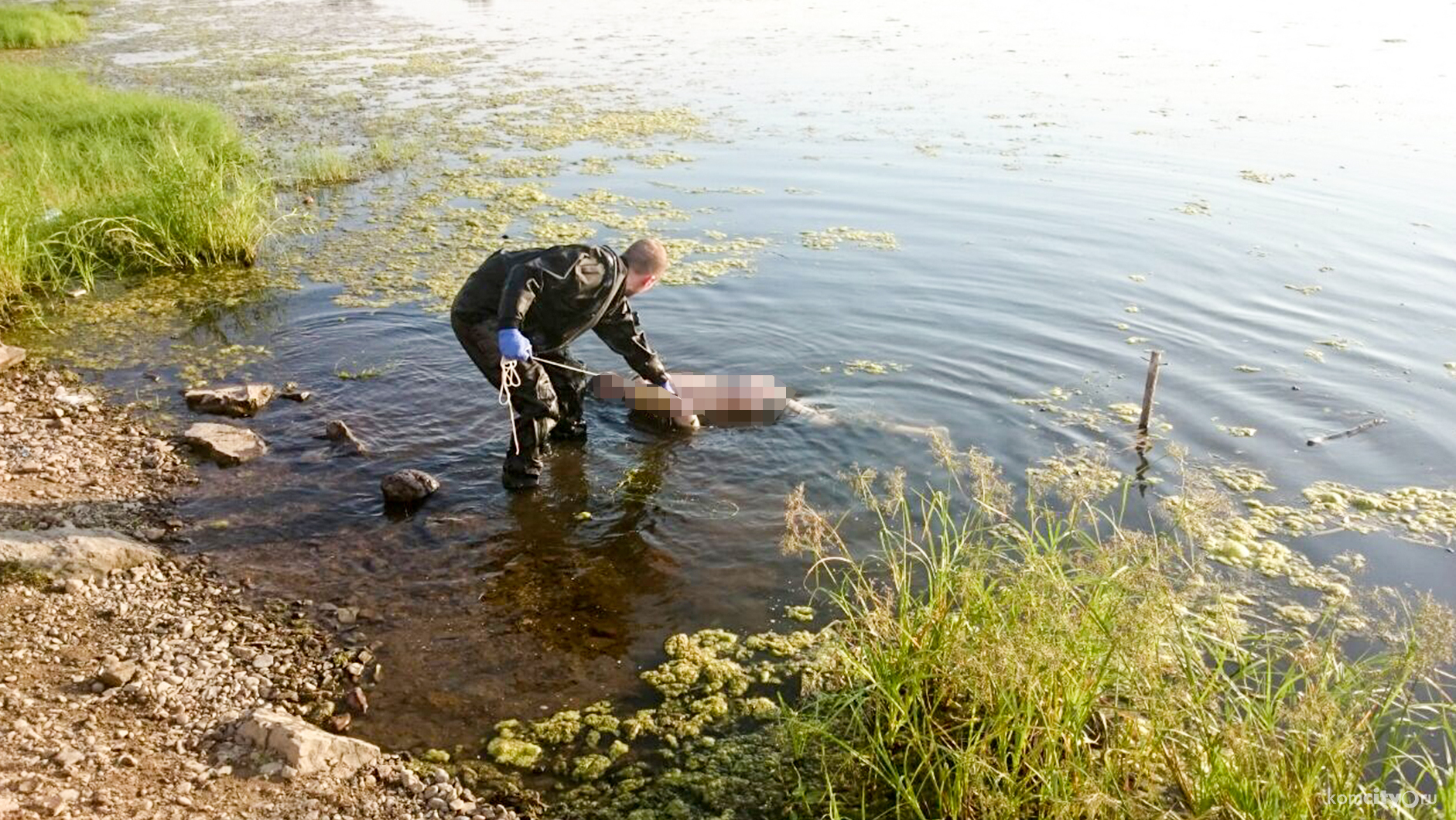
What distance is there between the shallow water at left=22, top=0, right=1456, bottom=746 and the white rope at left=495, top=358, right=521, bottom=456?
38 cm

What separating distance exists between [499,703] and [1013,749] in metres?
2.12

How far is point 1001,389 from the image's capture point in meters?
7.21

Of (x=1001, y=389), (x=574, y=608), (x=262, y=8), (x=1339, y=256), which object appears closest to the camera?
(x=574, y=608)

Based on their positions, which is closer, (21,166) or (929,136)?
(21,166)

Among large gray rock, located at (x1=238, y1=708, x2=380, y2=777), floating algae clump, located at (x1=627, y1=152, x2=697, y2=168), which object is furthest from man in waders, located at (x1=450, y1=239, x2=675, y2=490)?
floating algae clump, located at (x1=627, y1=152, x2=697, y2=168)

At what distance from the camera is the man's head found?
5.81m

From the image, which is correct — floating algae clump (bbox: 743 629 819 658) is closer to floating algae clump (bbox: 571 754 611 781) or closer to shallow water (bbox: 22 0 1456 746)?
shallow water (bbox: 22 0 1456 746)

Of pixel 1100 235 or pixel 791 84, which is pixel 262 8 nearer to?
pixel 791 84

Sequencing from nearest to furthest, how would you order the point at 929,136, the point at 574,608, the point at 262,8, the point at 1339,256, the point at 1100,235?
the point at 574,608 → the point at 1339,256 → the point at 1100,235 → the point at 929,136 → the point at 262,8

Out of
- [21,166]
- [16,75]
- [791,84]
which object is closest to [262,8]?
[16,75]

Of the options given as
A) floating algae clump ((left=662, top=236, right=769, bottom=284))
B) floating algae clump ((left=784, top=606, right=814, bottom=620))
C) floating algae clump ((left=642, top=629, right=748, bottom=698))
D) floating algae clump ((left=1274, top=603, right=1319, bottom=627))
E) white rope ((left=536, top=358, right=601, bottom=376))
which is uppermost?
floating algae clump ((left=662, top=236, right=769, bottom=284))

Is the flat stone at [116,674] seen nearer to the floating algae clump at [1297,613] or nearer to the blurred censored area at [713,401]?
the blurred censored area at [713,401]

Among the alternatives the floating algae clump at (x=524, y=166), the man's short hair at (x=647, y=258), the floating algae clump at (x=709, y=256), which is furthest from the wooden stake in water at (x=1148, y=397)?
the floating algae clump at (x=524, y=166)

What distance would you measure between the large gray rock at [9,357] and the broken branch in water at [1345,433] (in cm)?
904
